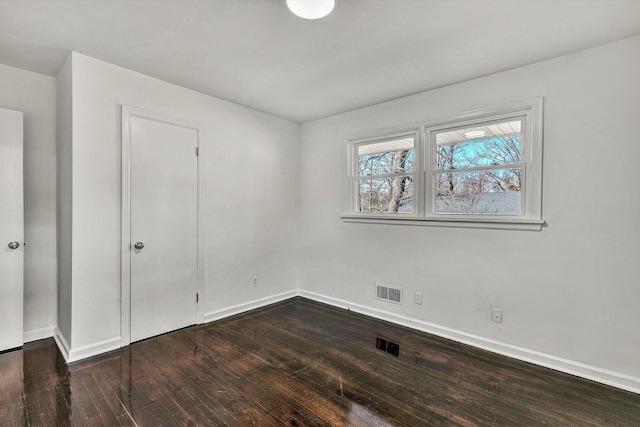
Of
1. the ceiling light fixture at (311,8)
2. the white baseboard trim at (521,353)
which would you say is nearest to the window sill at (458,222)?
the white baseboard trim at (521,353)

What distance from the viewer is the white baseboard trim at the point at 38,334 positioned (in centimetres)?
289

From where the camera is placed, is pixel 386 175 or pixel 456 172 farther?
pixel 386 175

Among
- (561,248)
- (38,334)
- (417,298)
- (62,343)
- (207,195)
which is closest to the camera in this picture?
(561,248)

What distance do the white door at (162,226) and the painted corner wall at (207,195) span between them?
0.45 ft

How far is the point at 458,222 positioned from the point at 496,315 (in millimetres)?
913

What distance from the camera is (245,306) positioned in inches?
151

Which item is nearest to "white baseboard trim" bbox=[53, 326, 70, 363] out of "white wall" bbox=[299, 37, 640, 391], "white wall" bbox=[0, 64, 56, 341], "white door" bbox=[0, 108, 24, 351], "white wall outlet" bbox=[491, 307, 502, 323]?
"white wall" bbox=[0, 64, 56, 341]

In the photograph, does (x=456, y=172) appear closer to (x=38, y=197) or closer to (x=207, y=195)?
(x=207, y=195)

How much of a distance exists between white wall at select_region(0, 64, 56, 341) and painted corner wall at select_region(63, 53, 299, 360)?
0.74 metres

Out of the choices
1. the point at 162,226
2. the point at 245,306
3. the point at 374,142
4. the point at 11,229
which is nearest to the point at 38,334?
the point at 11,229

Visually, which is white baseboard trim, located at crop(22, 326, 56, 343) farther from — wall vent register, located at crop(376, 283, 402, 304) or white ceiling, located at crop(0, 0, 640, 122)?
wall vent register, located at crop(376, 283, 402, 304)

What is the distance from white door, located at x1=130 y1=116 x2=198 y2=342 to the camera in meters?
2.92

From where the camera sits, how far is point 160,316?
312 cm

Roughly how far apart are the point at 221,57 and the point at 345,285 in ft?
9.51
